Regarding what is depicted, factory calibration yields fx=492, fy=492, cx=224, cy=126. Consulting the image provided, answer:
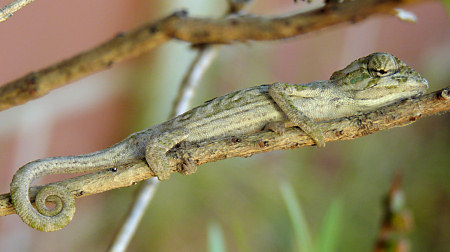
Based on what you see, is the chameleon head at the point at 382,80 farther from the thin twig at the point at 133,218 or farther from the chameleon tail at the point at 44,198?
the chameleon tail at the point at 44,198

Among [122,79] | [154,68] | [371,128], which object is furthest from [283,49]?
[371,128]

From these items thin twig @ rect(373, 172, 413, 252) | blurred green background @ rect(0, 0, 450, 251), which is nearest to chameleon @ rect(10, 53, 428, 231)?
thin twig @ rect(373, 172, 413, 252)

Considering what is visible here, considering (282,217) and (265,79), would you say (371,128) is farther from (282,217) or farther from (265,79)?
(265,79)

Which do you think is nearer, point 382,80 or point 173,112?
point 382,80

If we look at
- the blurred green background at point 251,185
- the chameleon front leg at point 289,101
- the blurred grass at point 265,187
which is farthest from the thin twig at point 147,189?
the blurred grass at point 265,187

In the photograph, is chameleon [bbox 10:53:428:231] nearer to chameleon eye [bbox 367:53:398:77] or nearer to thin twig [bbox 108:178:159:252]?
chameleon eye [bbox 367:53:398:77]

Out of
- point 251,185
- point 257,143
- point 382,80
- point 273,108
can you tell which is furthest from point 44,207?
point 251,185

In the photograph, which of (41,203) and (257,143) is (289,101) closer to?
(257,143)
